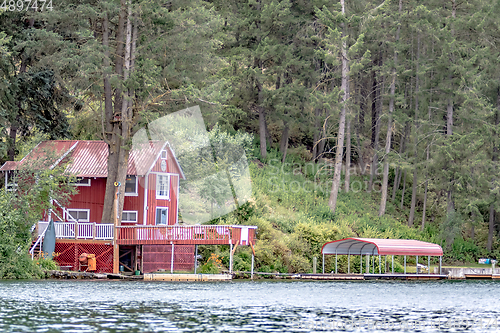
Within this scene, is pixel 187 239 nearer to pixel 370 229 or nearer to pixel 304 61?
pixel 370 229

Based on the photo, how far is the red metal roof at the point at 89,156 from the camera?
133 feet

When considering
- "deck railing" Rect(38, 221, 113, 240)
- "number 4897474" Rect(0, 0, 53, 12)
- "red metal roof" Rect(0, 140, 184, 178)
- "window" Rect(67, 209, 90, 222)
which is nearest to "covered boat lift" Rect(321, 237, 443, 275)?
"red metal roof" Rect(0, 140, 184, 178)

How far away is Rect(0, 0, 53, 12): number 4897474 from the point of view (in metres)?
38.5

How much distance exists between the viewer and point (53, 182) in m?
37.0

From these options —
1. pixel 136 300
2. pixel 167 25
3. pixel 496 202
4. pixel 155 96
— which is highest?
pixel 167 25

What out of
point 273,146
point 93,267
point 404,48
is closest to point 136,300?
point 93,267

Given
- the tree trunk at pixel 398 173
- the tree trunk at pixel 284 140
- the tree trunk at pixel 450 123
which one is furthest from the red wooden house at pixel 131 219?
the tree trunk at pixel 398 173

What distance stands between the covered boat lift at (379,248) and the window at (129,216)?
11569mm

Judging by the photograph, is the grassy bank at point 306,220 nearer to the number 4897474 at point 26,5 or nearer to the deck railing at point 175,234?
the deck railing at point 175,234

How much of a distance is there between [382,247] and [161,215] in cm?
1390

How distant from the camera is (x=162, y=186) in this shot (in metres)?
42.6

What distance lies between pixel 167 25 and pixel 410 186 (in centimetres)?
3350

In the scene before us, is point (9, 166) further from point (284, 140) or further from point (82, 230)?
point (284, 140)

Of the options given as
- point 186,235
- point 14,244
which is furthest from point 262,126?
point 14,244
